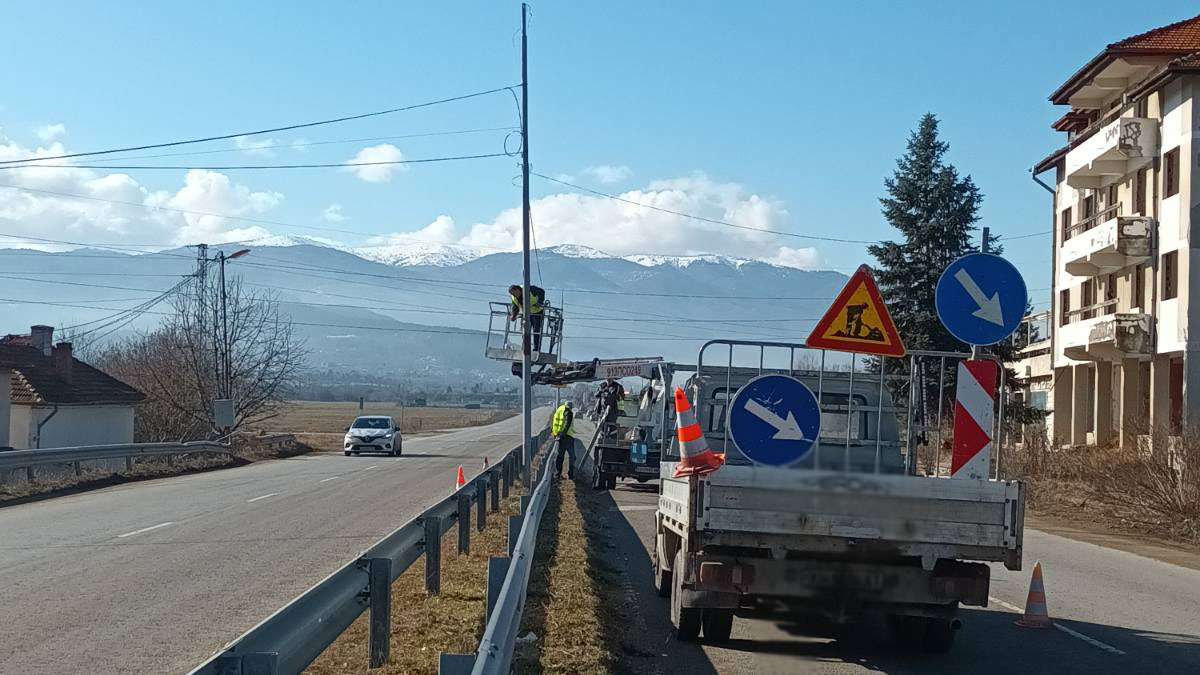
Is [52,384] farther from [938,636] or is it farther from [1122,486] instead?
[938,636]

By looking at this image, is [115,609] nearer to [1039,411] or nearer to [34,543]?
[34,543]

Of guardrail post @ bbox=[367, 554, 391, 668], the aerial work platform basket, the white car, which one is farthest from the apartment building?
guardrail post @ bbox=[367, 554, 391, 668]

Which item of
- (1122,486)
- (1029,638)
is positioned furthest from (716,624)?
(1122,486)

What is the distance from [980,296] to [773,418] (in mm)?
3490

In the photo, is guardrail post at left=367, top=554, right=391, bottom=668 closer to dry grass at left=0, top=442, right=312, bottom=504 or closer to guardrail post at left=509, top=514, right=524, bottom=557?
guardrail post at left=509, top=514, right=524, bottom=557

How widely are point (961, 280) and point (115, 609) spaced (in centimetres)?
726

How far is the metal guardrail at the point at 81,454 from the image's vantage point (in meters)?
24.7

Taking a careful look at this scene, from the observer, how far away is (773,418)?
751cm

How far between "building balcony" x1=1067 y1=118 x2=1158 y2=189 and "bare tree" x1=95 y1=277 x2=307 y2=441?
30918mm

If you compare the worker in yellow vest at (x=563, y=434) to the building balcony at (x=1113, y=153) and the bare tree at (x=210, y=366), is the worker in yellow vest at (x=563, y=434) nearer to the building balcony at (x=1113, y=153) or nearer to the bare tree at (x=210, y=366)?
the building balcony at (x=1113, y=153)

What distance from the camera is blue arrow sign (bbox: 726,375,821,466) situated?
7.29 m

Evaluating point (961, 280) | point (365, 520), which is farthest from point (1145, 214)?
point (961, 280)

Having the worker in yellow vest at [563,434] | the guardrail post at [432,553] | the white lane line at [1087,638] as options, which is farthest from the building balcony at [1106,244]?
the guardrail post at [432,553]

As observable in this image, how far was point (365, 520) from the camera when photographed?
19.2 meters
